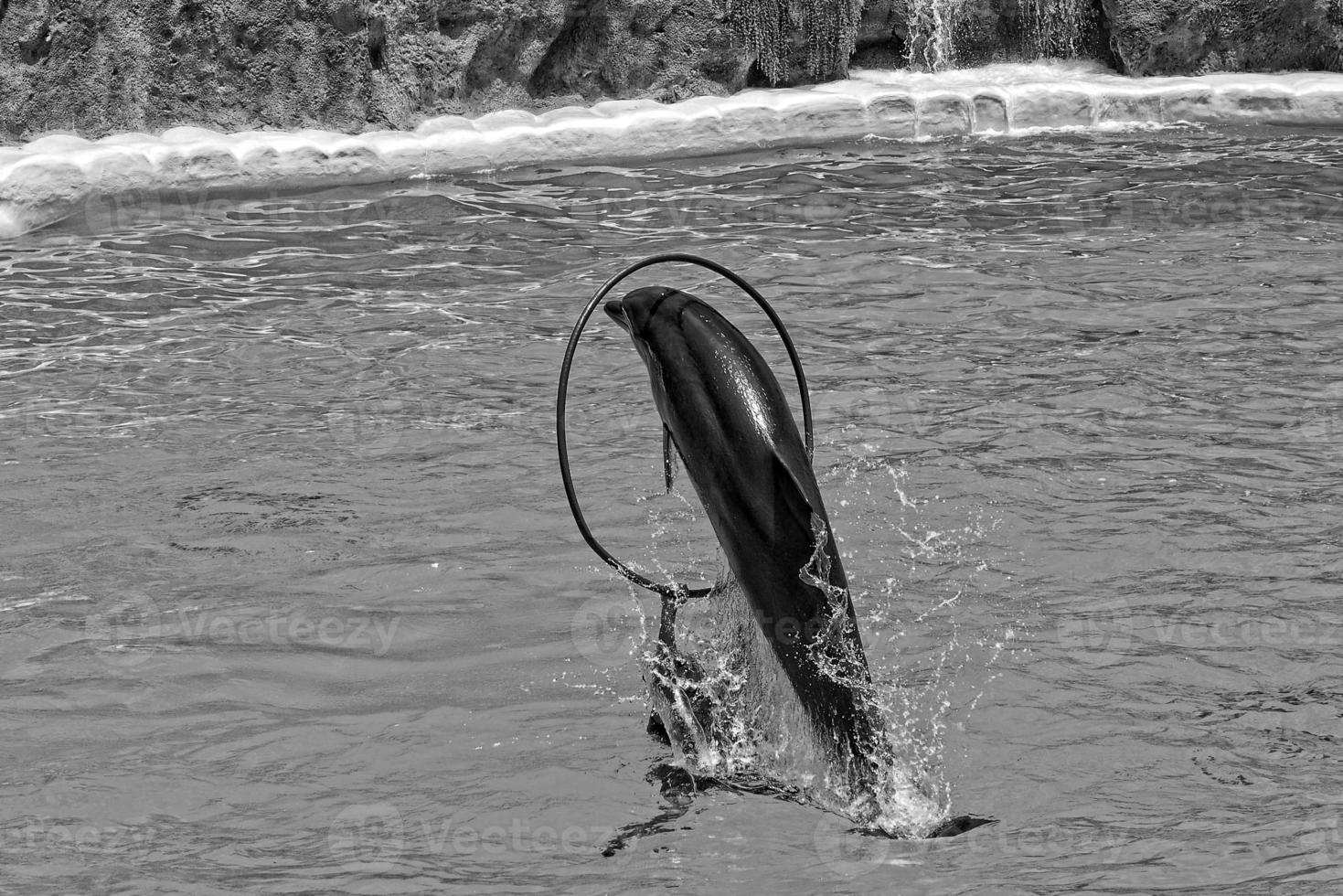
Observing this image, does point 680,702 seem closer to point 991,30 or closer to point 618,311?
point 618,311

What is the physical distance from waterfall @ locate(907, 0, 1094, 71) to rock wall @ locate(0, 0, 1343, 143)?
0.04 ft

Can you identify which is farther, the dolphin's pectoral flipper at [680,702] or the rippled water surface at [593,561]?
the dolphin's pectoral flipper at [680,702]

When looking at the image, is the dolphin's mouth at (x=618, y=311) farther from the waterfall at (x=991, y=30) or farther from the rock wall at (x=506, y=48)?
the waterfall at (x=991, y=30)

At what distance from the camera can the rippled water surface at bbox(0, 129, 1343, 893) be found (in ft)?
11.4

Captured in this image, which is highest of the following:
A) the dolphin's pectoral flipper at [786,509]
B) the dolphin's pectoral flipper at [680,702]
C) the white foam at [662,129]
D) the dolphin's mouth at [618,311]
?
the white foam at [662,129]

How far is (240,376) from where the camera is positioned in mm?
6984

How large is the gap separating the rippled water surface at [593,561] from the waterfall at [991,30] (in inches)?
237

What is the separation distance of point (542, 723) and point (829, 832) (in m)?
0.97

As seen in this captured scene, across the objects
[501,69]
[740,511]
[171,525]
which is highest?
[501,69]

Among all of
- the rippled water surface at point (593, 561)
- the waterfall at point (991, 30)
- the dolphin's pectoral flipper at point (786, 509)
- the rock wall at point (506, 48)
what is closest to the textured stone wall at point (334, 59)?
the rock wall at point (506, 48)

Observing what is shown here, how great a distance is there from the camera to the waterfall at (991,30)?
14906 millimetres

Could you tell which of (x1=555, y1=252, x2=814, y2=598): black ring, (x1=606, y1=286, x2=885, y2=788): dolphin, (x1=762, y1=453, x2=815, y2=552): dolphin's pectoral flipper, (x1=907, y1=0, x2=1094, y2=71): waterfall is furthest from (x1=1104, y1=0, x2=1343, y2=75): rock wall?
(x1=762, y1=453, x2=815, y2=552): dolphin's pectoral flipper

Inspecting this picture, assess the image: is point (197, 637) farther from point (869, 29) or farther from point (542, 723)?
point (869, 29)

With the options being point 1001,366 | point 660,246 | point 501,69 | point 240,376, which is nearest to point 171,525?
point 240,376
